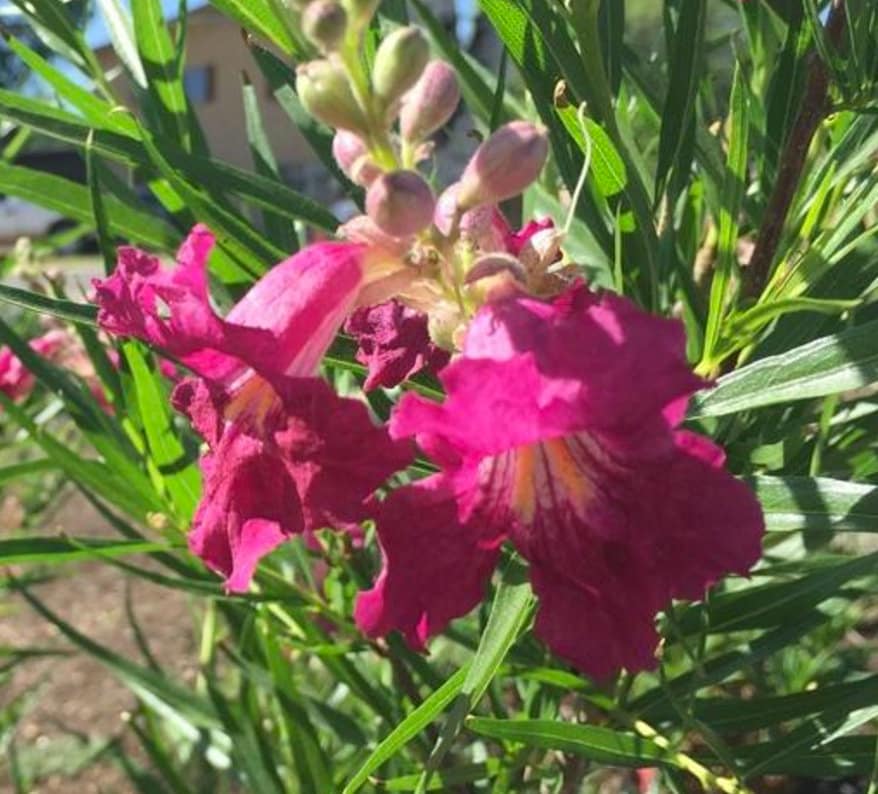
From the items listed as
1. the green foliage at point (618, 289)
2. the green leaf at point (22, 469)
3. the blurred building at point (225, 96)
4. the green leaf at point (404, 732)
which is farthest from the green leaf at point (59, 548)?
the blurred building at point (225, 96)

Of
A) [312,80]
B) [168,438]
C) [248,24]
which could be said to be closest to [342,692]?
[168,438]

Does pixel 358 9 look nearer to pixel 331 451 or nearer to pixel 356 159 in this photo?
pixel 356 159

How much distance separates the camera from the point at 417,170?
594 millimetres

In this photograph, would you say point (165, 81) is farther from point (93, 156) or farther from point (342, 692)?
point (342, 692)

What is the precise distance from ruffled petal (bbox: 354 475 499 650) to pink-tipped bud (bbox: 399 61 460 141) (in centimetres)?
17

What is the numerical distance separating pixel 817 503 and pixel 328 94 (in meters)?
0.33

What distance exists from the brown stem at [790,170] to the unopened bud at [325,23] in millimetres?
432

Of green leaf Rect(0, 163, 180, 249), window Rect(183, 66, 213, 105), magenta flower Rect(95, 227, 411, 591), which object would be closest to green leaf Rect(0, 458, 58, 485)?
green leaf Rect(0, 163, 180, 249)

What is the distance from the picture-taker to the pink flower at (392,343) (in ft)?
2.24

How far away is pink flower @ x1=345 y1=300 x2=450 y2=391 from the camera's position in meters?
0.68

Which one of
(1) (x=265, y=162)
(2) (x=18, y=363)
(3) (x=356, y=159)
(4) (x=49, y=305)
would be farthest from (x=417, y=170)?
(2) (x=18, y=363)

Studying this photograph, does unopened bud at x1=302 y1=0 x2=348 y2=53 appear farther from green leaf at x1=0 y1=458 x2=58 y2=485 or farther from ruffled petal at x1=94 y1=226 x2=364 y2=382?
green leaf at x1=0 y1=458 x2=58 y2=485

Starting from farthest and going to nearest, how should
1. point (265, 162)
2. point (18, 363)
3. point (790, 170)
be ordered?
1. point (18, 363)
2. point (265, 162)
3. point (790, 170)

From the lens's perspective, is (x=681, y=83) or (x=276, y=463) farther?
(x=681, y=83)
